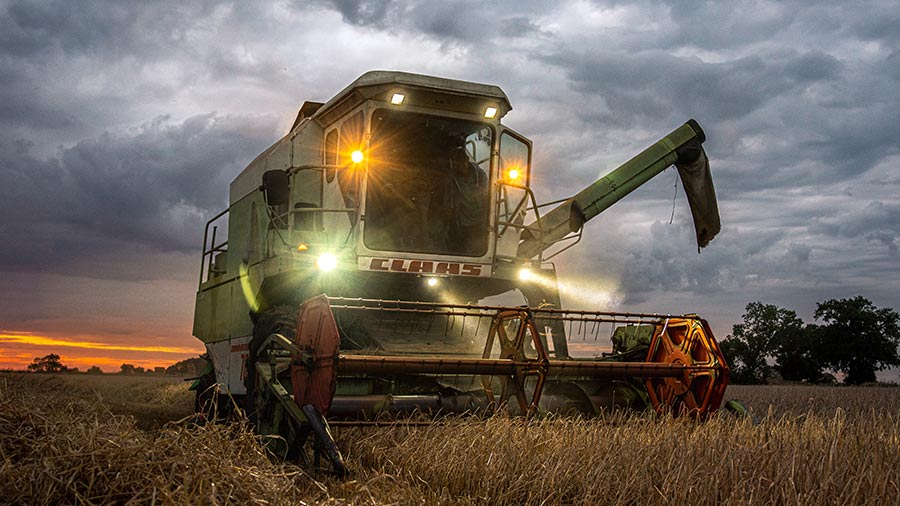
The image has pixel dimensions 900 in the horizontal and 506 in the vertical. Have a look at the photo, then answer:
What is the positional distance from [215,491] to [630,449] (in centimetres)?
205

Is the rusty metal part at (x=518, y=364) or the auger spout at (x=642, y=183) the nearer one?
the rusty metal part at (x=518, y=364)

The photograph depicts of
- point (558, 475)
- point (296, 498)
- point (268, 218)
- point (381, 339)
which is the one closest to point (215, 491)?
point (296, 498)

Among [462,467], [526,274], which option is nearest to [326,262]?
[526,274]

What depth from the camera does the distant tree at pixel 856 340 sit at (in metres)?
38.9

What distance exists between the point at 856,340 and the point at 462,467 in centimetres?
4020

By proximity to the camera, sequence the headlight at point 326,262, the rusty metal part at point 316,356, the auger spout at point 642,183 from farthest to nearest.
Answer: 1. the auger spout at point 642,183
2. the headlight at point 326,262
3. the rusty metal part at point 316,356

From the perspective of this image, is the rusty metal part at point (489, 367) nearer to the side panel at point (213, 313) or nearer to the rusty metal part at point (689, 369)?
the rusty metal part at point (689, 369)

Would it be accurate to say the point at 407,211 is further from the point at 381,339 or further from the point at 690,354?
the point at 690,354

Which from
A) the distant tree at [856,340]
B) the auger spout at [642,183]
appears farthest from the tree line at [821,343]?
the auger spout at [642,183]

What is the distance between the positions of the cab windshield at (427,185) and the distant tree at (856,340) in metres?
35.7

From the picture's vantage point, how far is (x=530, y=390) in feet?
21.6

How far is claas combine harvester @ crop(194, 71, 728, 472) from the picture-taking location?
228 inches

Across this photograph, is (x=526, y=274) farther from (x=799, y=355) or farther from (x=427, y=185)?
(x=799, y=355)

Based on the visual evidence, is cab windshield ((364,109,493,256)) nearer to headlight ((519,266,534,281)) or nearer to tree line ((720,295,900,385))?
headlight ((519,266,534,281))
